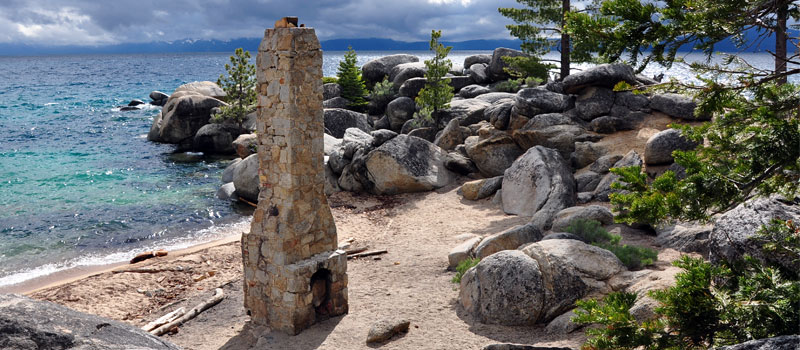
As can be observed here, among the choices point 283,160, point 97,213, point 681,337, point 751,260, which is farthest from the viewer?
point 97,213

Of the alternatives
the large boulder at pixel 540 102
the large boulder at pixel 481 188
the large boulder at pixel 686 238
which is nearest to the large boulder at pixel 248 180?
the large boulder at pixel 481 188

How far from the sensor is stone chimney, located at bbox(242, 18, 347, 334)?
11125 millimetres

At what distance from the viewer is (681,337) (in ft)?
19.2

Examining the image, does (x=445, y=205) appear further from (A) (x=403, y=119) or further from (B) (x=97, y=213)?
(B) (x=97, y=213)

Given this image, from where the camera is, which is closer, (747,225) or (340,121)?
(747,225)

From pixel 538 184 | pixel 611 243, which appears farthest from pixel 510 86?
pixel 611 243

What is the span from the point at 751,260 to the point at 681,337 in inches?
49.7

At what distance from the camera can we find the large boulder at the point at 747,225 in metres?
8.68

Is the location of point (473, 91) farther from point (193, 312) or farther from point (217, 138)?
point (193, 312)

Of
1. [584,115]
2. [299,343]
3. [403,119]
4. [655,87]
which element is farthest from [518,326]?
[403,119]

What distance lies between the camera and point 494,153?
22.9 metres

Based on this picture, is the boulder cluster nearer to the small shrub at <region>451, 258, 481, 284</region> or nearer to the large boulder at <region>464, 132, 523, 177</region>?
the large boulder at <region>464, 132, 523, 177</region>

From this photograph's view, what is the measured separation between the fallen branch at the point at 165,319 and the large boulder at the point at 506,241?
7030 millimetres

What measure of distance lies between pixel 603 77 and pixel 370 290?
1520 cm
